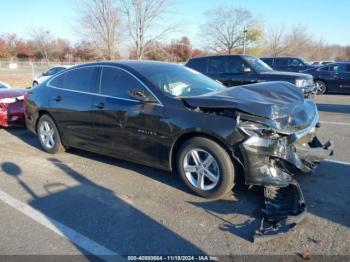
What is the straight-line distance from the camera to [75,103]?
5512mm

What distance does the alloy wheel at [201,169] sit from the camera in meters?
4.07

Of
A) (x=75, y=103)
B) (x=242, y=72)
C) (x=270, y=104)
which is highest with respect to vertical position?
(x=242, y=72)

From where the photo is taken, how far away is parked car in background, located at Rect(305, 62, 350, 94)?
15.1 m

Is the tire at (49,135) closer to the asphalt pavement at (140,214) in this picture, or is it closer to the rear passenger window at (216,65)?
the asphalt pavement at (140,214)

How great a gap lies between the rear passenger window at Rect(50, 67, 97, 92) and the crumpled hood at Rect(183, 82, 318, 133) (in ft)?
5.97

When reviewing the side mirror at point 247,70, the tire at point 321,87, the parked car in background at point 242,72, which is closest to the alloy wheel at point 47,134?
the parked car in background at point 242,72

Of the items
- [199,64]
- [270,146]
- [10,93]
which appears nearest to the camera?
[270,146]

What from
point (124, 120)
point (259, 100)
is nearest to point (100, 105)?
point (124, 120)

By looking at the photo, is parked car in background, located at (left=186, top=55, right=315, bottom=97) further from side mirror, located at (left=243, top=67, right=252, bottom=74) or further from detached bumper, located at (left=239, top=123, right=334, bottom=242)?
detached bumper, located at (left=239, top=123, right=334, bottom=242)

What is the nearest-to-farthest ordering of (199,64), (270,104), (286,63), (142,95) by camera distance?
(270,104), (142,95), (199,64), (286,63)

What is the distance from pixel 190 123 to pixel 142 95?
826 millimetres

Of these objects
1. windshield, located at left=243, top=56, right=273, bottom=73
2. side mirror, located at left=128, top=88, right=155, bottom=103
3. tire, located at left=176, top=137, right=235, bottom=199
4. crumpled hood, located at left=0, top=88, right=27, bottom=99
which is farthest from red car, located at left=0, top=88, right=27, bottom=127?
windshield, located at left=243, top=56, right=273, bottom=73

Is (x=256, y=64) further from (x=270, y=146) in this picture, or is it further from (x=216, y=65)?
(x=270, y=146)

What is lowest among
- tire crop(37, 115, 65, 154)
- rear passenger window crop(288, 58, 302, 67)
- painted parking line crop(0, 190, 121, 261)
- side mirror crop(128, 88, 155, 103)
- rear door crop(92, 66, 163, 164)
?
painted parking line crop(0, 190, 121, 261)
